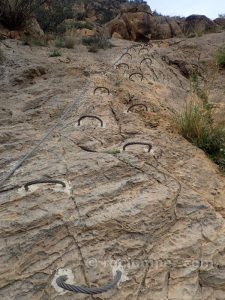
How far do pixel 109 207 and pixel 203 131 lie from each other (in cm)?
149

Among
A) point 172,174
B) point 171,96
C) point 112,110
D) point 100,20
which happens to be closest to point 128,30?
point 100,20

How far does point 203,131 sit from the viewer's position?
3.39 metres

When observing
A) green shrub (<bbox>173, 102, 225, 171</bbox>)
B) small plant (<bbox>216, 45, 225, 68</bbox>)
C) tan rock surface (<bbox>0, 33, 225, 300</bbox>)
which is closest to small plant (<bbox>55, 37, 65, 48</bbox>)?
small plant (<bbox>216, 45, 225, 68</bbox>)

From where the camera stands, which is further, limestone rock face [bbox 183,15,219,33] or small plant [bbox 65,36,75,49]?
limestone rock face [bbox 183,15,219,33]

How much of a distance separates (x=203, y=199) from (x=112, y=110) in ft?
5.19

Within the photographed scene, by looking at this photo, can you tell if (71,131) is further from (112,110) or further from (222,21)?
(222,21)

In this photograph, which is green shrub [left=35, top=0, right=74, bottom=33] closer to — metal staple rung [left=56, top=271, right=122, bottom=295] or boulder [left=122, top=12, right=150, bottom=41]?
boulder [left=122, top=12, right=150, bottom=41]

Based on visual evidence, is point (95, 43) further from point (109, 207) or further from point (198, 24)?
point (109, 207)

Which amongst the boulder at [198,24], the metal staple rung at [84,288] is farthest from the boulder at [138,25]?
the metal staple rung at [84,288]

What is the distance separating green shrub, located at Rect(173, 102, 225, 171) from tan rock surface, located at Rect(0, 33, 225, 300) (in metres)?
0.13

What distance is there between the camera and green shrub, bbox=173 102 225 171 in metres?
3.36

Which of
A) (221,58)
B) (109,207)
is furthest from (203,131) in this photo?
(221,58)

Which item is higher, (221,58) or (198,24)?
(198,24)

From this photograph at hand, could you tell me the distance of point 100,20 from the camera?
19.4 metres
